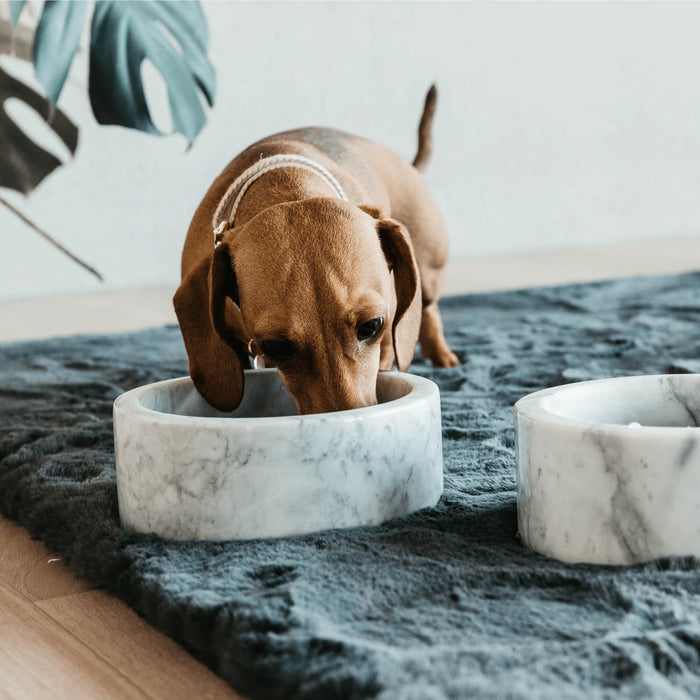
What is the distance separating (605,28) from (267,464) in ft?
17.3

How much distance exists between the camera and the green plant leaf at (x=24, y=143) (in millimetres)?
4512

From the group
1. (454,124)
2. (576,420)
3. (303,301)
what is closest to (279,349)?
(303,301)

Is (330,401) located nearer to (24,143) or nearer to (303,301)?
(303,301)

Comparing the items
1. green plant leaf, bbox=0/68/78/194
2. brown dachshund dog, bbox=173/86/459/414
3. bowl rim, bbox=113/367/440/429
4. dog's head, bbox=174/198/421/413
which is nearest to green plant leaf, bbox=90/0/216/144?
green plant leaf, bbox=0/68/78/194

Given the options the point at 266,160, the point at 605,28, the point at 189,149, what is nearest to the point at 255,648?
the point at 266,160

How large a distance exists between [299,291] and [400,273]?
0.34m

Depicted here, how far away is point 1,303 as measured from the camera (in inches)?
178

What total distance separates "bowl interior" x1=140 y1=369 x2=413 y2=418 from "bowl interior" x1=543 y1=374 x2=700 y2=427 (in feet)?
0.94

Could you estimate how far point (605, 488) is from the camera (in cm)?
110

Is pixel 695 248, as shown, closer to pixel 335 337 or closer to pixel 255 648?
pixel 335 337

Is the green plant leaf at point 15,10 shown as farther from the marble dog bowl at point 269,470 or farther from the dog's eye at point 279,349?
the marble dog bowl at point 269,470

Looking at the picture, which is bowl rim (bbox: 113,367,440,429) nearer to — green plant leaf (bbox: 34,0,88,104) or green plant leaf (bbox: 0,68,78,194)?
green plant leaf (bbox: 0,68,78,194)

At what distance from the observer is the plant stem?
4.56m

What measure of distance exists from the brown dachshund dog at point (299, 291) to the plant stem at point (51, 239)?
9.05 ft
